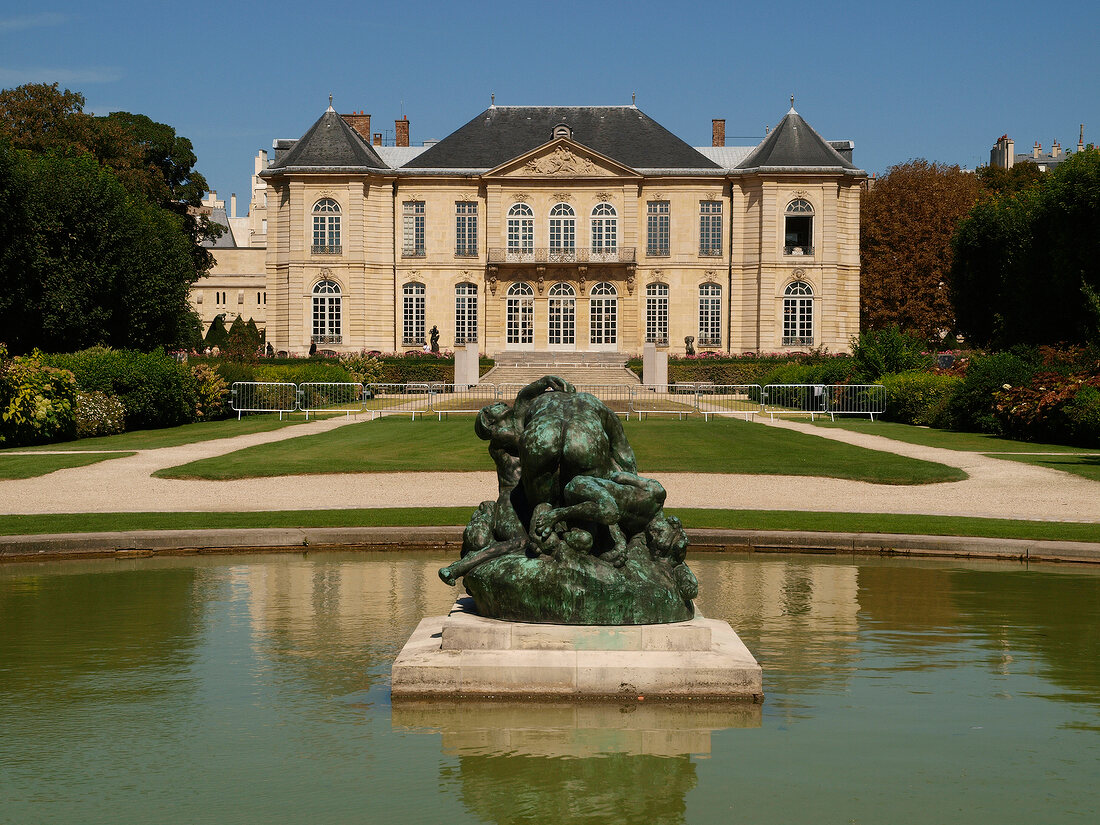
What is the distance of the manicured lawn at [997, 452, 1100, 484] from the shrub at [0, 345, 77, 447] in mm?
17720

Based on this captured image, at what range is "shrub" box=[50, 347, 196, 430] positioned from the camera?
83.4ft

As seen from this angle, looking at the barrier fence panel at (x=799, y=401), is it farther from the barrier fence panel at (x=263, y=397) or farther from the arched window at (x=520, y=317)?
the arched window at (x=520, y=317)

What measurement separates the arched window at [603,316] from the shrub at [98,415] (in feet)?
110

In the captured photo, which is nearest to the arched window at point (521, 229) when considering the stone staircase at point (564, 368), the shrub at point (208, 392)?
the stone staircase at point (564, 368)

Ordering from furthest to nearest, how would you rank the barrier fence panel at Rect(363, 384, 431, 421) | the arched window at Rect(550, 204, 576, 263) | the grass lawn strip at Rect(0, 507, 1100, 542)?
1. the arched window at Rect(550, 204, 576, 263)
2. the barrier fence panel at Rect(363, 384, 431, 421)
3. the grass lawn strip at Rect(0, 507, 1100, 542)

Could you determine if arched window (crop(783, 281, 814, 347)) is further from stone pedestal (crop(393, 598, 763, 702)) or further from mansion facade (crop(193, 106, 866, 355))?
stone pedestal (crop(393, 598, 763, 702))

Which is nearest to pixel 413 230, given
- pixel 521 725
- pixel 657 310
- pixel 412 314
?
pixel 412 314

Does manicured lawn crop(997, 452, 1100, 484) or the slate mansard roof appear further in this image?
the slate mansard roof

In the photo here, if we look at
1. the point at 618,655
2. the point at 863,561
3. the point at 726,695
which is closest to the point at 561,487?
the point at 618,655

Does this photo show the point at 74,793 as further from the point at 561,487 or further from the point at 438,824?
the point at 561,487

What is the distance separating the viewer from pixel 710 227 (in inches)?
2233

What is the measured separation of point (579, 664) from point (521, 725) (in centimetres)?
51

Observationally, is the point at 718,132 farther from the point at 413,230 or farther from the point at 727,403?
the point at 727,403

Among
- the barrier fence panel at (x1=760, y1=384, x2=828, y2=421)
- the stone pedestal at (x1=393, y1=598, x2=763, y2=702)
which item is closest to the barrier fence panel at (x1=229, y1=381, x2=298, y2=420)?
the barrier fence panel at (x1=760, y1=384, x2=828, y2=421)
